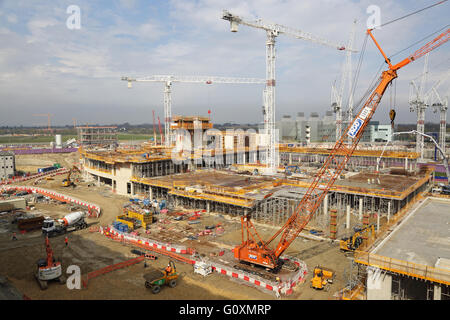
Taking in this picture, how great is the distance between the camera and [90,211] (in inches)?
1352

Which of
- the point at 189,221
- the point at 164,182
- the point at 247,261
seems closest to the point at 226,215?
the point at 189,221

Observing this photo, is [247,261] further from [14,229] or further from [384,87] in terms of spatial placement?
[14,229]

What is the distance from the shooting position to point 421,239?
17578 mm

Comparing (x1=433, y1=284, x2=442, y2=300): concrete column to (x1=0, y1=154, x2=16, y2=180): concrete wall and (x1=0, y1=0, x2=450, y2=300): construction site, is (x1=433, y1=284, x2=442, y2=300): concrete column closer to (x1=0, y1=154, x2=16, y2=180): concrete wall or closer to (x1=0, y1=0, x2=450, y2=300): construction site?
(x1=0, y1=0, x2=450, y2=300): construction site

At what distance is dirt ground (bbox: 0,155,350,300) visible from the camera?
16.8 meters

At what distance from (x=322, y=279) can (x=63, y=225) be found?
74.3ft

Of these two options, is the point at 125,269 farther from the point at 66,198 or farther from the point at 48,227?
the point at 66,198

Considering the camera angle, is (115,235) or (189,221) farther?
(189,221)

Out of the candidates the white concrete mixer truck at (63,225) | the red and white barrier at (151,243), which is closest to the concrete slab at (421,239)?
the red and white barrier at (151,243)

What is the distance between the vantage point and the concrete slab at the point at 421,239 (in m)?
15.1

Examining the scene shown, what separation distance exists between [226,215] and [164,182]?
34.4ft

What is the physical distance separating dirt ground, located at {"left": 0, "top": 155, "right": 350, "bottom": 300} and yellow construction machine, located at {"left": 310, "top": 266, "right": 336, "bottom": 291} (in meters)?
0.30

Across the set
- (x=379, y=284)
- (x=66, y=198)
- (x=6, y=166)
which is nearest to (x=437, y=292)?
(x=379, y=284)

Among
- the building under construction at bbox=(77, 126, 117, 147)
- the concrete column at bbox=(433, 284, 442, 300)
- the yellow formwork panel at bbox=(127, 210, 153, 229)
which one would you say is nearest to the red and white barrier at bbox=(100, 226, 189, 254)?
the yellow formwork panel at bbox=(127, 210, 153, 229)
